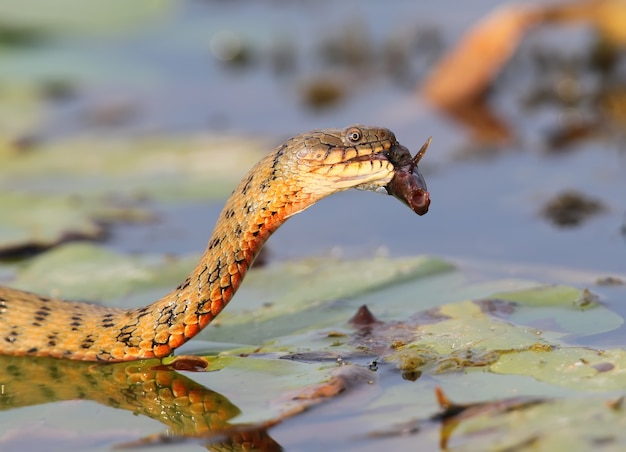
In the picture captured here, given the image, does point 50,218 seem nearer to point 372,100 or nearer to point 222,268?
point 222,268

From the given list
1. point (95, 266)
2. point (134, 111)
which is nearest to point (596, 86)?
point (134, 111)

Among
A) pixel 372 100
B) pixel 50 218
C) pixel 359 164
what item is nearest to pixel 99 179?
pixel 50 218

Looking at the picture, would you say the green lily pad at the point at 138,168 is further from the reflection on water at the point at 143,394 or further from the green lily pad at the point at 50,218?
the reflection on water at the point at 143,394

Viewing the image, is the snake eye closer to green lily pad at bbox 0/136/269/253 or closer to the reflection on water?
the reflection on water

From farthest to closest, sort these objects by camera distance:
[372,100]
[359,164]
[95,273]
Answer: [372,100], [95,273], [359,164]

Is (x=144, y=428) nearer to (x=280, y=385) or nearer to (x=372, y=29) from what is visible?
(x=280, y=385)

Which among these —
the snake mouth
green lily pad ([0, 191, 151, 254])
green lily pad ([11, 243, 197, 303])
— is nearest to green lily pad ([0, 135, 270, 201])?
green lily pad ([0, 191, 151, 254])
